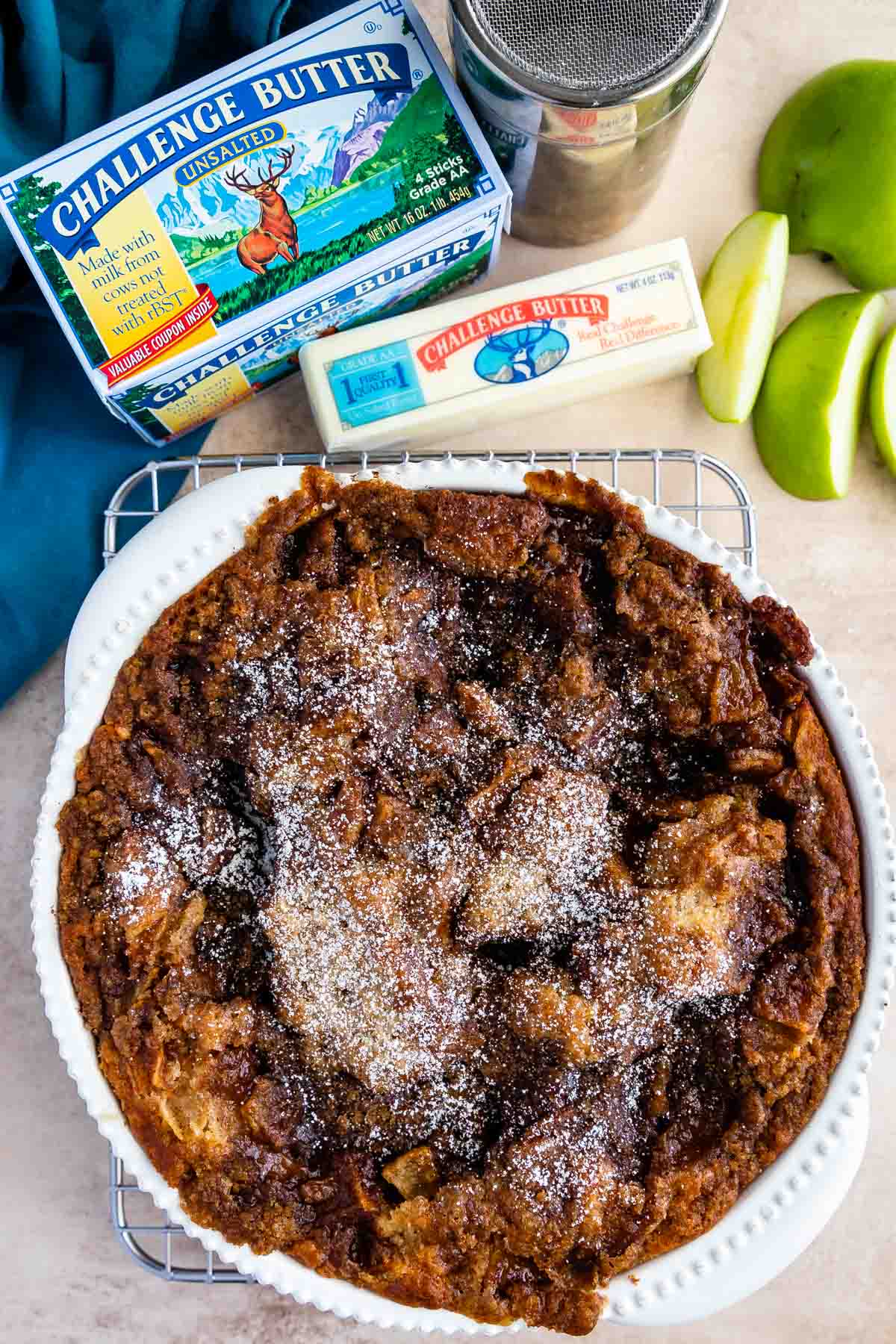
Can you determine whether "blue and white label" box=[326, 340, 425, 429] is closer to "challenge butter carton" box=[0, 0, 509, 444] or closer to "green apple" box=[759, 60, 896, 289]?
"challenge butter carton" box=[0, 0, 509, 444]

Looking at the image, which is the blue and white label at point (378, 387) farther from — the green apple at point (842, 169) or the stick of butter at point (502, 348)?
the green apple at point (842, 169)

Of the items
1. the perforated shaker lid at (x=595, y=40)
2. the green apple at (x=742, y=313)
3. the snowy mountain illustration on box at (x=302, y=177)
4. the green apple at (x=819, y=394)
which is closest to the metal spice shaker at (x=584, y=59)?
the perforated shaker lid at (x=595, y=40)

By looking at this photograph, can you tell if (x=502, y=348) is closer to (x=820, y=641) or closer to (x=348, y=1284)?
(x=820, y=641)

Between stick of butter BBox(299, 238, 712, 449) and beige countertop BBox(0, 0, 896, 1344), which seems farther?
beige countertop BBox(0, 0, 896, 1344)

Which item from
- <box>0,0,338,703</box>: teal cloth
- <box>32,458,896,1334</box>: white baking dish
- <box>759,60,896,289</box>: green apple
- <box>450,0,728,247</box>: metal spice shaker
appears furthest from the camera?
<box>759,60,896,289</box>: green apple

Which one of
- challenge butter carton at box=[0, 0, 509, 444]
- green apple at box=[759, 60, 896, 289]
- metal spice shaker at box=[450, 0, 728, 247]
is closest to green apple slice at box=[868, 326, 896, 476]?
green apple at box=[759, 60, 896, 289]

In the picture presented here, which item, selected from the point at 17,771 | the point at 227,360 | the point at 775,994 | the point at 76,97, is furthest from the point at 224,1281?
the point at 76,97
